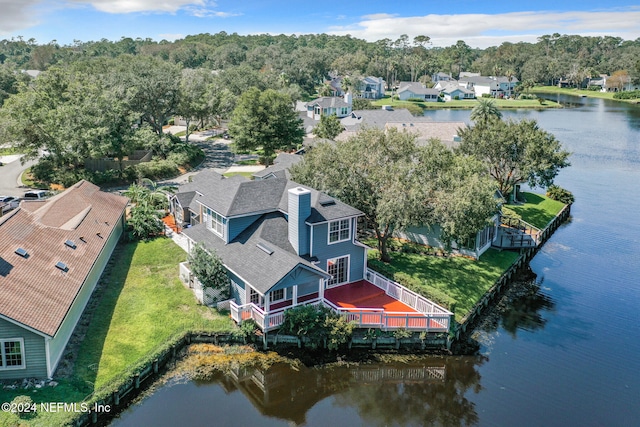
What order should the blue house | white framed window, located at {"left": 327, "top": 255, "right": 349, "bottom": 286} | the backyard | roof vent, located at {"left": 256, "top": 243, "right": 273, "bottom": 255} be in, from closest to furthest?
1. the blue house
2. roof vent, located at {"left": 256, "top": 243, "right": 273, "bottom": 255}
3. the backyard
4. white framed window, located at {"left": 327, "top": 255, "right": 349, "bottom": 286}

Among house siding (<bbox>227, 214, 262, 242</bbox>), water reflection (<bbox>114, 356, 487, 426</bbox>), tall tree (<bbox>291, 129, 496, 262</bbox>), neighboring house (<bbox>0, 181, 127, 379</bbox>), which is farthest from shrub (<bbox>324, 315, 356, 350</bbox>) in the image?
neighboring house (<bbox>0, 181, 127, 379</bbox>)

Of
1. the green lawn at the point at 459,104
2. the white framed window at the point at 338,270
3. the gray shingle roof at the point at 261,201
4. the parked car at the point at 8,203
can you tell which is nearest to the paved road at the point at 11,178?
the parked car at the point at 8,203

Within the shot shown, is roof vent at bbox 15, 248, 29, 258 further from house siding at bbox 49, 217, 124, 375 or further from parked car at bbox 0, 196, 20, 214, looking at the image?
parked car at bbox 0, 196, 20, 214

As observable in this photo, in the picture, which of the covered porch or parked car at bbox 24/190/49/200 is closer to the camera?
the covered porch

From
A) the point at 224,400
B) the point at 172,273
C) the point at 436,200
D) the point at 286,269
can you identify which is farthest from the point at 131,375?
the point at 436,200

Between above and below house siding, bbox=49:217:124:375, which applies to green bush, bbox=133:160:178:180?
above

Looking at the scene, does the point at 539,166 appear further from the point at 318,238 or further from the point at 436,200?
the point at 318,238

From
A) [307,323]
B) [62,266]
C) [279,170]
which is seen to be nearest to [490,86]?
[279,170]
